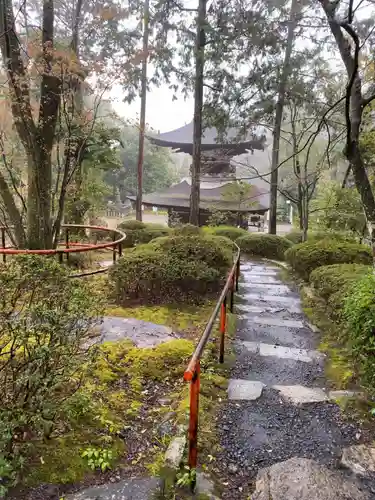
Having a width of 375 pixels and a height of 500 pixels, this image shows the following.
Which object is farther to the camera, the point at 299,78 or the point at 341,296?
the point at 299,78

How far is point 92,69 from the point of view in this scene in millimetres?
5348

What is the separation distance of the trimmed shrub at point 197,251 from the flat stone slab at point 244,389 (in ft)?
9.13

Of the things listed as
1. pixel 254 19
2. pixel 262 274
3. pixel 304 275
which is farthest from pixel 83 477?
pixel 254 19

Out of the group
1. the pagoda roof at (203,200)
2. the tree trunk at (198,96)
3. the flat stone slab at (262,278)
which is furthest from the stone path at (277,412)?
the pagoda roof at (203,200)

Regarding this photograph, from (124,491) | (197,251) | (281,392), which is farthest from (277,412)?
(197,251)

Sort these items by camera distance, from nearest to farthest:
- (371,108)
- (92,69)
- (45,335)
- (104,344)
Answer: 1. (45,335)
2. (104,344)
3. (92,69)
4. (371,108)

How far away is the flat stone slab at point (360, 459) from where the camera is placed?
2.08 meters

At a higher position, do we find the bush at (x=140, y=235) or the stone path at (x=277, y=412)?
the bush at (x=140, y=235)

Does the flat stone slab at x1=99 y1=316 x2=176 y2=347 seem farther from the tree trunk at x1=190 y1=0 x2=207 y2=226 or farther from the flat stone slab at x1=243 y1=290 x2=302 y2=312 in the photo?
the tree trunk at x1=190 y1=0 x2=207 y2=226

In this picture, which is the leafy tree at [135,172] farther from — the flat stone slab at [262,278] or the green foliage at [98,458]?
the green foliage at [98,458]

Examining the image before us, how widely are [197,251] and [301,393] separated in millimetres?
3268

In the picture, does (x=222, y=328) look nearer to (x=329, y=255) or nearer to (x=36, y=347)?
(x=36, y=347)

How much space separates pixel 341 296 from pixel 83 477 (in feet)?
11.2

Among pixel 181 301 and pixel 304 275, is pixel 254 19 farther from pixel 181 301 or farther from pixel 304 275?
pixel 181 301
